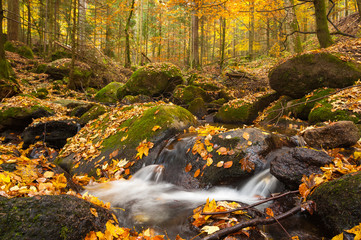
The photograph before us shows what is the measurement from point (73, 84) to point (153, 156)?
36.5ft

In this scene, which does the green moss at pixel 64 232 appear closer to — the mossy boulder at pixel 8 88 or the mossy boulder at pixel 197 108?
the mossy boulder at pixel 197 108

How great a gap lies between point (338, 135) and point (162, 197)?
3310 mm

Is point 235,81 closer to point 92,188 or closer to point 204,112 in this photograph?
point 204,112

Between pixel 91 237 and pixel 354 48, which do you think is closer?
pixel 91 237

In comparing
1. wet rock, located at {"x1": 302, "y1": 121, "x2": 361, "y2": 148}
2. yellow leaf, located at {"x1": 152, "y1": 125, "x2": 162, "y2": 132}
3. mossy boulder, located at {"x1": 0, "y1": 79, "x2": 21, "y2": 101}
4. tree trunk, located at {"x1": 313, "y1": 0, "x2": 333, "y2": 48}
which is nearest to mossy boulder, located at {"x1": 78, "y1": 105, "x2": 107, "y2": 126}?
mossy boulder, located at {"x1": 0, "y1": 79, "x2": 21, "y2": 101}

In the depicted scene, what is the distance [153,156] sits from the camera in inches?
185

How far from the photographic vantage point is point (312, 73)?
710 centimetres

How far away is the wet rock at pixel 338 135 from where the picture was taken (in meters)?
3.53

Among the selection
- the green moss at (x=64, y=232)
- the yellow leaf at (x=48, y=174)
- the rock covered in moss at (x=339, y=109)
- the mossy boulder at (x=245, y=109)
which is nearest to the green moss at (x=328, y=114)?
the rock covered in moss at (x=339, y=109)

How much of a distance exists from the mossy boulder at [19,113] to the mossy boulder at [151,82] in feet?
14.3

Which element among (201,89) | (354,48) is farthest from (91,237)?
(354,48)

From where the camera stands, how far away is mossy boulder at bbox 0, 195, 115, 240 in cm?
162

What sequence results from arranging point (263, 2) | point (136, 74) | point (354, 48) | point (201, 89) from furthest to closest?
point (263, 2) < point (136, 74) < point (201, 89) < point (354, 48)

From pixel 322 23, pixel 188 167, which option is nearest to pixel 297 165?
pixel 188 167
